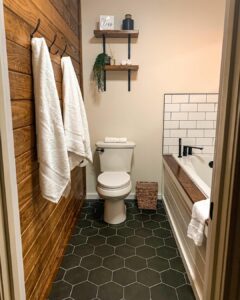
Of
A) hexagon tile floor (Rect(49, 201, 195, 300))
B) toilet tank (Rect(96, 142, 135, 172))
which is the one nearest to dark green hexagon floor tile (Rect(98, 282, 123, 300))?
hexagon tile floor (Rect(49, 201, 195, 300))

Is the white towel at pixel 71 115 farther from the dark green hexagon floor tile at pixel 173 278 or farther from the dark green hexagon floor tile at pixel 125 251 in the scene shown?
the dark green hexagon floor tile at pixel 173 278

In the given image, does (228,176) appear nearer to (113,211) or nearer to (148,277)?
(148,277)

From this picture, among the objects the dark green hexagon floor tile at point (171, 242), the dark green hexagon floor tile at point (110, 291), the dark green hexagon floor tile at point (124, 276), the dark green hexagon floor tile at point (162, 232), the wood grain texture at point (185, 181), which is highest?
the wood grain texture at point (185, 181)

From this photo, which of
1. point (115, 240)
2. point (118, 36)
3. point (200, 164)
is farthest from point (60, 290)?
point (118, 36)

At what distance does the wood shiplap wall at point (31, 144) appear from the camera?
3.69 ft

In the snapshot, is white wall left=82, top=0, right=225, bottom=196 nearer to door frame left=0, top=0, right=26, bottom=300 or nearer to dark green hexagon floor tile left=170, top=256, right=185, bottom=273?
dark green hexagon floor tile left=170, top=256, right=185, bottom=273

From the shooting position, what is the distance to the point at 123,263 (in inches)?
74.8

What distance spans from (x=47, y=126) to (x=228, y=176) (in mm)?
957

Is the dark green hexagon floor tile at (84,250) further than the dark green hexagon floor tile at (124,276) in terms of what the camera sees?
Yes

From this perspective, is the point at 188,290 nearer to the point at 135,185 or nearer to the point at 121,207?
the point at 121,207

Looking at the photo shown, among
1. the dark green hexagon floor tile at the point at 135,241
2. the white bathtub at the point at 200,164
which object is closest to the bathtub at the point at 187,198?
the white bathtub at the point at 200,164

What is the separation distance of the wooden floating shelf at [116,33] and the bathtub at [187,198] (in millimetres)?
1431

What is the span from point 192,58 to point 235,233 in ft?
Result: 8.02

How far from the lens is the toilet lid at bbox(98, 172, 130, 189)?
2.31 m
